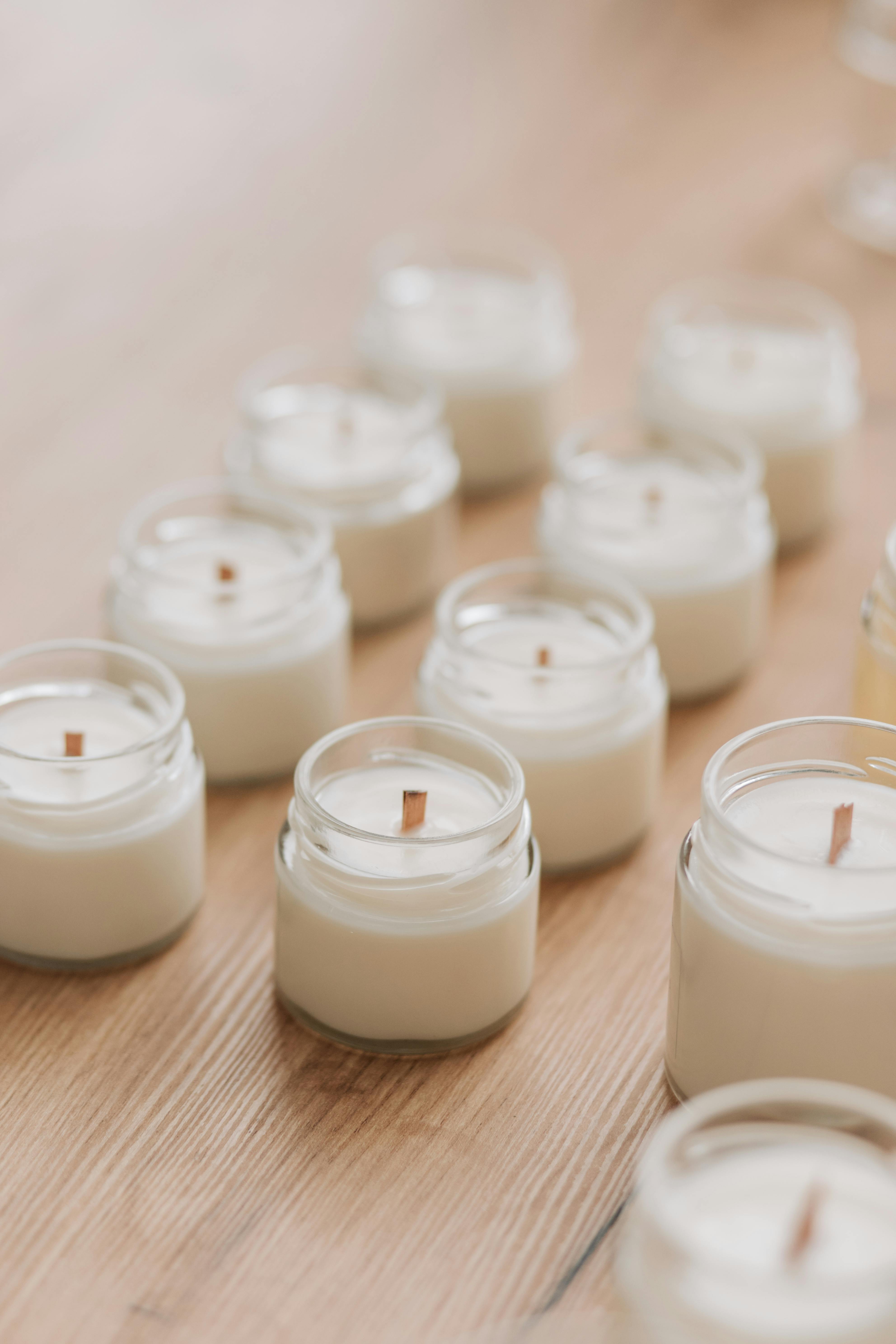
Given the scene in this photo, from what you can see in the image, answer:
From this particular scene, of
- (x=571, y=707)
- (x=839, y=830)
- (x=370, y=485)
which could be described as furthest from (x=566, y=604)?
(x=839, y=830)

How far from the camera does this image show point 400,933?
1.15 m

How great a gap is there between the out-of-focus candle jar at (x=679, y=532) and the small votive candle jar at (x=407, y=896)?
0.41m

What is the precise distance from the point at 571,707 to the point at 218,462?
2.13 feet

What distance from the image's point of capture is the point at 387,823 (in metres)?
1.21

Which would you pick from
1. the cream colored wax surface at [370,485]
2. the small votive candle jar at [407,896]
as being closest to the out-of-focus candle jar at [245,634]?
the cream colored wax surface at [370,485]

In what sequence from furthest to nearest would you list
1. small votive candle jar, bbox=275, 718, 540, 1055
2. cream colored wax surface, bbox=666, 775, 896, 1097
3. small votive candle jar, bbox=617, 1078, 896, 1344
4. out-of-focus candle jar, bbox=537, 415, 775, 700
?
1. out-of-focus candle jar, bbox=537, 415, 775, 700
2. small votive candle jar, bbox=275, 718, 540, 1055
3. cream colored wax surface, bbox=666, 775, 896, 1097
4. small votive candle jar, bbox=617, 1078, 896, 1344

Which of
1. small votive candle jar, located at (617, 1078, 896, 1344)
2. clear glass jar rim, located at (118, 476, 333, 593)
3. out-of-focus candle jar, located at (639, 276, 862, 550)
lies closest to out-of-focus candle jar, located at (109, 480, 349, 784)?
clear glass jar rim, located at (118, 476, 333, 593)

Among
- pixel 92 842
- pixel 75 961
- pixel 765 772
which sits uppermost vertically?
pixel 765 772

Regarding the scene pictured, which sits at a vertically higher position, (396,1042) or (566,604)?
(566,604)

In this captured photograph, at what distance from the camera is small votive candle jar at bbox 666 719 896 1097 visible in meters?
1.04

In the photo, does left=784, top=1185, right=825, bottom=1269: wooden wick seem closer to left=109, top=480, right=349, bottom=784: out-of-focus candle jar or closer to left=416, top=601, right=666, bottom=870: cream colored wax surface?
left=416, top=601, right=666, bottom=870: cream colored wax surface

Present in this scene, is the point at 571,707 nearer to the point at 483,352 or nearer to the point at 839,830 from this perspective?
the point at 839,830

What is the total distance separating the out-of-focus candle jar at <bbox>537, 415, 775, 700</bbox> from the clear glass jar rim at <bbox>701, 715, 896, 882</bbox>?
0.38 meters

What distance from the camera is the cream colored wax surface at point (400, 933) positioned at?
1155mm
